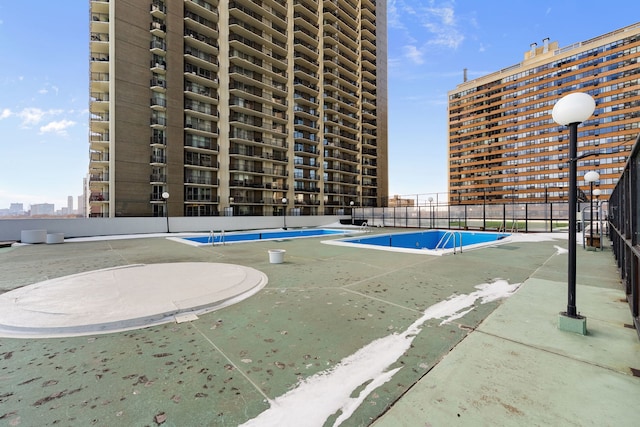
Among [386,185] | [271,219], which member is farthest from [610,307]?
[386,185]

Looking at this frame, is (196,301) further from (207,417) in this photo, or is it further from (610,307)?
(610,307)

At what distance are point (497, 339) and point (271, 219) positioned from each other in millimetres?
29363

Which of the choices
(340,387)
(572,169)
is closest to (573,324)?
(572,169)

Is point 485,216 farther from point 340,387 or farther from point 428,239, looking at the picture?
point 340,387

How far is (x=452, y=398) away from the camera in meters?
2.27

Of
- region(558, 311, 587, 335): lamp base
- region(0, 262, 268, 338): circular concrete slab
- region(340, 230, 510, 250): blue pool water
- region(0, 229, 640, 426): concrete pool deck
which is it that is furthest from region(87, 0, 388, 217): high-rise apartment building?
region(558, 311, 587, 335): lamp base

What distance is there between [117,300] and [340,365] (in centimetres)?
434

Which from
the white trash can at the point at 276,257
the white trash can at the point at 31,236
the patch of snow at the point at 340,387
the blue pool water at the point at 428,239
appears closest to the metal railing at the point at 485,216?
the blue pool water at the point at 428,239

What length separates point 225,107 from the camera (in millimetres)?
34062

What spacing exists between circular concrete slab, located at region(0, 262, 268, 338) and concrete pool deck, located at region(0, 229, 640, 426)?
0.81 feet

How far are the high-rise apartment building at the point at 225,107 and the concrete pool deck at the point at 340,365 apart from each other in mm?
25190

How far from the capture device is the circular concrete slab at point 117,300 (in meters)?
3.79

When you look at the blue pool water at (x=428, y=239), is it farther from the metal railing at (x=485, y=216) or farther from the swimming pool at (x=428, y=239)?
the metal railing at (x=485, y=216)

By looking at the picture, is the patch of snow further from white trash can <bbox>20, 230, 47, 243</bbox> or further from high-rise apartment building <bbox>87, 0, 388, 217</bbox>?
high-rise apartment building <bbox>87, 0, 388, 217</bbox>
